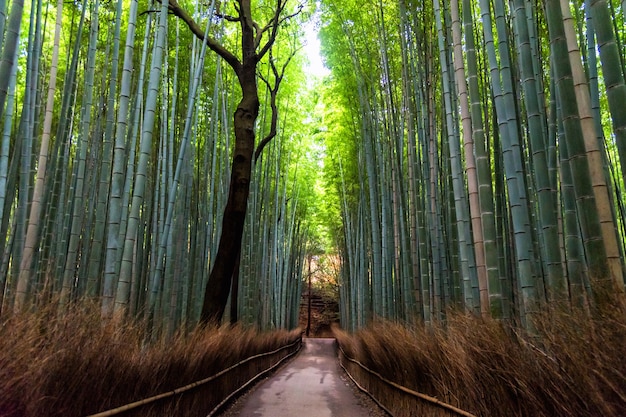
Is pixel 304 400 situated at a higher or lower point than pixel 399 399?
lower

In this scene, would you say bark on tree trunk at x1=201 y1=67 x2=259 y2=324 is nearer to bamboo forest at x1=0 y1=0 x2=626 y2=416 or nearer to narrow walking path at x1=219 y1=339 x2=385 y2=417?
bamboo forest at x1=0 y1=0 x2=626 y2=416

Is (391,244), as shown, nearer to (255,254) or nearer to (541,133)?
(255,254)

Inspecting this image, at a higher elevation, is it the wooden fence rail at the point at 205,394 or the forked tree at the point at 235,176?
the forked tree at the point at 235,176

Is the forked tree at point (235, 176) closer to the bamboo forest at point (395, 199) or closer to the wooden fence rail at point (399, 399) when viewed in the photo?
the bamboo forest at point (395, 199)

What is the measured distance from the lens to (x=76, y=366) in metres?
1.51

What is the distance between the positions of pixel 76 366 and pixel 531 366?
153cm

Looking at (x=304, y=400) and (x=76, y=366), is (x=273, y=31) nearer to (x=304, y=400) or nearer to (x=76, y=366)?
(x=304, y=400)

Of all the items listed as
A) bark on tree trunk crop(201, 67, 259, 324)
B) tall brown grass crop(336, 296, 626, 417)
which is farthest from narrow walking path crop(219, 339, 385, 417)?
tall brown grass crop(336, 296, 626, 417)

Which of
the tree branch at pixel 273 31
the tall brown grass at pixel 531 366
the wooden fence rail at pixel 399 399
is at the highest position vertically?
the tree branch at pixel 273 31

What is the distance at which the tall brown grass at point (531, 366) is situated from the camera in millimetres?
1116

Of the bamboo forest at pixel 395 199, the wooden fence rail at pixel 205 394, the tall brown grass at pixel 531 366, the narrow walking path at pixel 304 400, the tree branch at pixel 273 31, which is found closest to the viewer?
the tall brown grass at pixel 531 366

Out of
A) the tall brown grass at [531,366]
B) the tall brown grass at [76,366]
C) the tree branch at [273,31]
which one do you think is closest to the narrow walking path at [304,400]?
the tall brown grass at [531,366]

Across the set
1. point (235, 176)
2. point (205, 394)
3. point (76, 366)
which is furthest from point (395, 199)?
point (76, 366)

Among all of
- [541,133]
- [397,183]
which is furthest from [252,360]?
[541,133]
